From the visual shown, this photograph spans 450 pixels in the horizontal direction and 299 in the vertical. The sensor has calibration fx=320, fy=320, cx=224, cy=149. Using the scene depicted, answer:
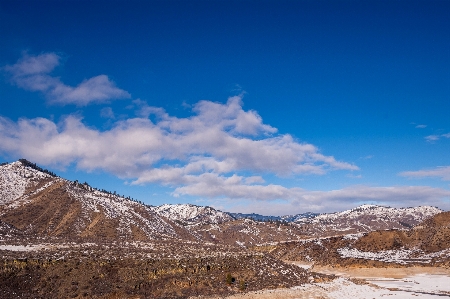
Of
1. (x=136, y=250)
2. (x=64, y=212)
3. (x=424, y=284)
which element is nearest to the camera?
(x=424, y=284)

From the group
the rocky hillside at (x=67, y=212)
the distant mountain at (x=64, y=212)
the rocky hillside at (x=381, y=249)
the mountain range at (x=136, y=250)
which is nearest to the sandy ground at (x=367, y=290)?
the mountain range at (x=136, y=250)

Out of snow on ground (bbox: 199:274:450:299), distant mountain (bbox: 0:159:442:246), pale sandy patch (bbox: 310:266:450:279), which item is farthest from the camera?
distant mountain (bbox: 0:159:442:246)

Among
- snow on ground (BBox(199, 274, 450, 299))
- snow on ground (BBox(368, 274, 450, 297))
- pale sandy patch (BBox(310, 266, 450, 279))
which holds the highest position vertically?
snow on ground (BBox(199, 274, 450, 299))

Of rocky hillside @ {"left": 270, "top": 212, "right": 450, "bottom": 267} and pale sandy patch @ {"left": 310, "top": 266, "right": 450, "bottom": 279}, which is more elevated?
rocky hillside @ {"left": 270, "top": 212, "right": 450, "bottom": 267}

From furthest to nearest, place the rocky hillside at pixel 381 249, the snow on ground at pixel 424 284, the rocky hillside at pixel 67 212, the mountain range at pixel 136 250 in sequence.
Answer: the rocky hillside at pixel 67 212, the rocky hillside at pixel 381 249, the snow on ground at pixel 424 284, the mountain range at pixel 136 250

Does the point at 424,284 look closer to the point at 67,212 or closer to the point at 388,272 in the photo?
the point at 388,272

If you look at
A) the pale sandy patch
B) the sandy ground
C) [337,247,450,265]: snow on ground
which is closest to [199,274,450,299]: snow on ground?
the sandy ground

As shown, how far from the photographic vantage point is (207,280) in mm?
32812

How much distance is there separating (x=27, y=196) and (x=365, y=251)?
336 ft

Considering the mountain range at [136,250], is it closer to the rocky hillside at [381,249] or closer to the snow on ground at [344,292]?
the rocky hillside at [381,249]

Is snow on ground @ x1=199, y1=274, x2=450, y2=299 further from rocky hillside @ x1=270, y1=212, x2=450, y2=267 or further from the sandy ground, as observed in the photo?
rocky hillside @ x1=270, y1=212, x2=450, y2=267

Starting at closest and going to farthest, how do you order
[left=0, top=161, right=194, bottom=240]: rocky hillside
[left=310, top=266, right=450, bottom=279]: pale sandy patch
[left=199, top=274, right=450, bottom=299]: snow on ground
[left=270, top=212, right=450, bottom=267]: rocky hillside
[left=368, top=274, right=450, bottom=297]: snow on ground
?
[left=199, top=274, right=450, bottom=299]: snow on ground < [left=368, top=274, right=450, bottom=297]: snow on ground < [left=310, top=266, right=450, bottom=279]: pale sandy patch < [left=270, top=212, right=450, bottom=267]: rocky hillside < [left=0, top=161, right=194, bottom=240]: rocky hillside

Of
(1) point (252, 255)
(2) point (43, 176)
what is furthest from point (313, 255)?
(2) point (43, 176)

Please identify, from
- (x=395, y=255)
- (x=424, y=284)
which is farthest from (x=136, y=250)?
(x=395, y=255)
